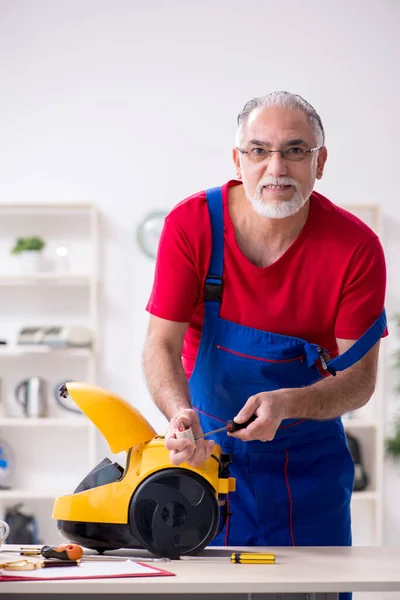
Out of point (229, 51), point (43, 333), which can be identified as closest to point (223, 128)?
point (229, 51)

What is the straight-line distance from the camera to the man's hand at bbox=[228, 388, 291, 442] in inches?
69.8

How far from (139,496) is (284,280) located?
667 mm

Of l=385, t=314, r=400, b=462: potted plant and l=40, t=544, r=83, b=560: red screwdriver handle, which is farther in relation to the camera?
l=385, t=314, r=400, b=462: potted plant

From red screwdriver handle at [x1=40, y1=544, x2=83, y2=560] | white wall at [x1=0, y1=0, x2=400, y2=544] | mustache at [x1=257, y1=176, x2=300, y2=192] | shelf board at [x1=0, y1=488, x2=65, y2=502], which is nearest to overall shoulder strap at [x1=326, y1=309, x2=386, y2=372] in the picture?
mustache at [x1=257, y1=176, x2=300, y2=192]

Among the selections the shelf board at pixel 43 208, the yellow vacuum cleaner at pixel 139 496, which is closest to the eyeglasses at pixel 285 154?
the yellow vacuum cleaner at pixel 139 496

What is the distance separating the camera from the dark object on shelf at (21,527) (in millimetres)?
4738

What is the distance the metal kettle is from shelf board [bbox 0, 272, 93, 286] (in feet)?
1.68

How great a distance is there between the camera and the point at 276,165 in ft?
6.56

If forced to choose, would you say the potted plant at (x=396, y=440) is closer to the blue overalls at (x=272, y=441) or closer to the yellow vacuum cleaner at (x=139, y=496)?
the blue overalls at (x=272, y=441)

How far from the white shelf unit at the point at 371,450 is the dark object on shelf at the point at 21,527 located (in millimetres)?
1681

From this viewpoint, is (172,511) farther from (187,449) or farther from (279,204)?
(279,204)

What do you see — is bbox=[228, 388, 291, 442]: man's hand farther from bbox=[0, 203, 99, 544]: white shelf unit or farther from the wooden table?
bbox=[0, 203, 99, 544]: white shelf unit

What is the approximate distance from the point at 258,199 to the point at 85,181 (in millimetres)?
3238

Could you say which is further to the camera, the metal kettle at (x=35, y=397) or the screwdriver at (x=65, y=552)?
the metal kettle at (x=35, y=397)
